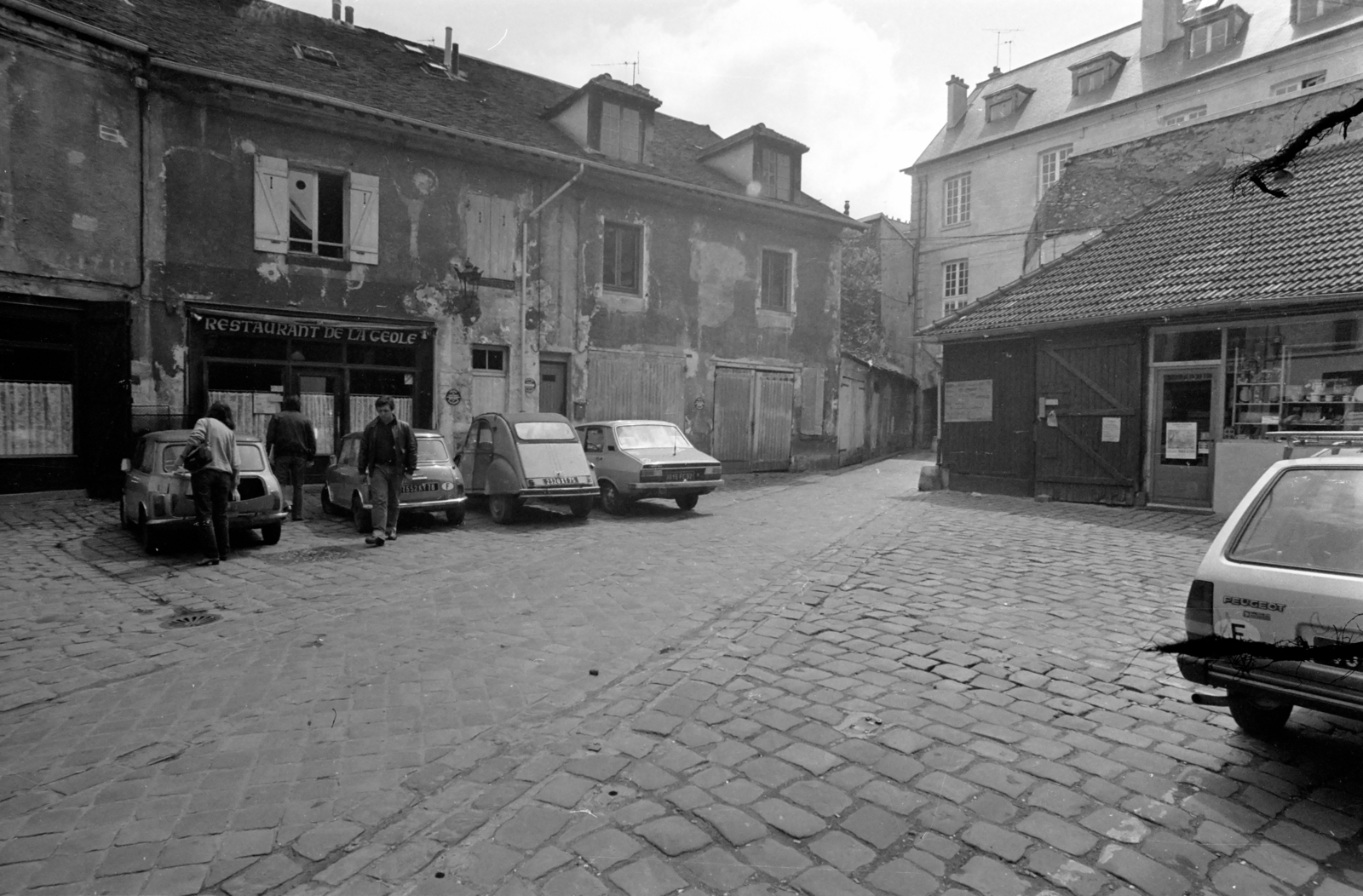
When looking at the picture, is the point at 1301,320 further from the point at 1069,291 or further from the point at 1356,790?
the point at 1356,790

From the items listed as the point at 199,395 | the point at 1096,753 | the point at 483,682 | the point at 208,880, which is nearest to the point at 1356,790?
the point at 1096,753

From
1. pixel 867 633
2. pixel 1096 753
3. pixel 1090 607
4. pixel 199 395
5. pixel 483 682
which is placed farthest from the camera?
pixel 199 395

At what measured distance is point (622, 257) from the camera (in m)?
18.8

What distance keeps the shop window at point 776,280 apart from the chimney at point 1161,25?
2035 centimetres

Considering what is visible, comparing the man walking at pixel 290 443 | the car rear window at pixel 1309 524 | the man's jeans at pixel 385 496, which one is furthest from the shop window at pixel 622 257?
the car rear window at pixel 1309 524

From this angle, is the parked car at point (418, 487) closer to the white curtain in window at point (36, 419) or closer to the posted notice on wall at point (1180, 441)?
the white curtain in window at point (36, 419)

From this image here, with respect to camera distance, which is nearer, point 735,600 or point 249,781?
point 249,781

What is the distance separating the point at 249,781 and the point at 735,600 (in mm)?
4081

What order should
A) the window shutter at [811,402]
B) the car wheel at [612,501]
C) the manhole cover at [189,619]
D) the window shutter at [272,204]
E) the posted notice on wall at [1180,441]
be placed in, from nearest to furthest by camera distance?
1. the manhole cover at [189,619]
2. the posted notice on wall at [1180,441]
3. the car wheel at [612,501]
4. the window shutter at [272,204]
5. the window shutter at [811,402]

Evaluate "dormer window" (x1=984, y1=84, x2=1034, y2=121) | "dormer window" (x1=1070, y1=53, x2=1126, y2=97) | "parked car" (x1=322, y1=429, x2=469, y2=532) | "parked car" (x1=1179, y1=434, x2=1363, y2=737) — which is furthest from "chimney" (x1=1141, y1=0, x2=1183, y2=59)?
"parked car" (x1=1179, y1=434, x2=1363, y2=737)

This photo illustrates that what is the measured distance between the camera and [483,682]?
16.2 ft

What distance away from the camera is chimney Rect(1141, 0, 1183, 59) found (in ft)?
100

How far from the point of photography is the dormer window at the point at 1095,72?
31219 mm

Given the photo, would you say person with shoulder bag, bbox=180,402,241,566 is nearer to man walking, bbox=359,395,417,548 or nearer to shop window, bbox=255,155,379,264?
man walking, bbox=359,395,417,548
